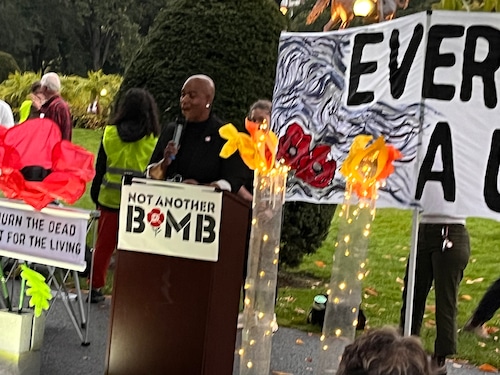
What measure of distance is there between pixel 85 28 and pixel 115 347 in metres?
22.6

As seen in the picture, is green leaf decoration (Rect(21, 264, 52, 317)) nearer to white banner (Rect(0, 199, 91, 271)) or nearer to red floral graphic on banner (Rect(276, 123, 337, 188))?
white banner (Rect(0, 199, 91, 271))

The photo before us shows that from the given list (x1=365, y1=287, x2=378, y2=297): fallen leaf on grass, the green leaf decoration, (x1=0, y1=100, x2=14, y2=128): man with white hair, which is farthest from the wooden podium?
(x1=365, y1=287, x2=378, y2=297): fallen leaf on grass

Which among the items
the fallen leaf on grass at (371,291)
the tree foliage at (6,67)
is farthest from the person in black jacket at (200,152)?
the tree foliage at (6,67)

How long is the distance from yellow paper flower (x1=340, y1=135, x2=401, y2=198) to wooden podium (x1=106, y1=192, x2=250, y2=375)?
71 centimetres

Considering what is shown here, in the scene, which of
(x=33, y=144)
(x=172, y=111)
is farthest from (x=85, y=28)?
(x=33, y=144)

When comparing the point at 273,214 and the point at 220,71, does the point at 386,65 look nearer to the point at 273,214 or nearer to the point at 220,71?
the point at 273,214

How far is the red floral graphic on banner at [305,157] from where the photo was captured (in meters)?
3.44

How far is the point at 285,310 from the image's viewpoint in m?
6.29

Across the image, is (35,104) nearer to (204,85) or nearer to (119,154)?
(119,154)

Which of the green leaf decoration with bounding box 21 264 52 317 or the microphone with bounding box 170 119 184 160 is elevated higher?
the microphone with bounding box 170 119 184 160

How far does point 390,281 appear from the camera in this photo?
7910mm

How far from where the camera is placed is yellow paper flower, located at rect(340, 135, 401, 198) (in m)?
3.11

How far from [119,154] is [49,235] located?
5.37ft

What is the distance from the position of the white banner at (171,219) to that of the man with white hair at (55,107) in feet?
9.74
